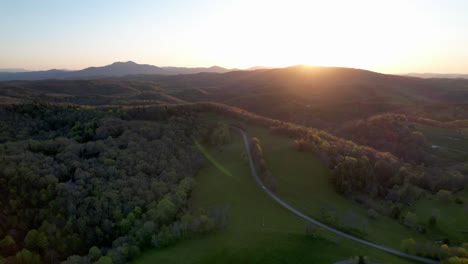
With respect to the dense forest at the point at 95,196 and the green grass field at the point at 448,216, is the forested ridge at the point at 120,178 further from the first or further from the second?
the green grass field at the point at 448,216

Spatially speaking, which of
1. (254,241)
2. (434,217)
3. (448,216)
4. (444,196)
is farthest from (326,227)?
(444,196)

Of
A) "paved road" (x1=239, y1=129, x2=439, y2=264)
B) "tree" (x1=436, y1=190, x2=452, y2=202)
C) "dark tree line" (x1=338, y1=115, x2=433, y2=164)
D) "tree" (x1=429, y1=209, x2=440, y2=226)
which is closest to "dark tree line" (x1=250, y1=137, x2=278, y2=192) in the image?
"paved road" (x1=239, y1=129, x2=439, y2=264)

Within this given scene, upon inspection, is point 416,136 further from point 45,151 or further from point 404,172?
point 45,151

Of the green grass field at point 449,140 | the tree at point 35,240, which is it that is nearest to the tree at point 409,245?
the tree at point 35,240

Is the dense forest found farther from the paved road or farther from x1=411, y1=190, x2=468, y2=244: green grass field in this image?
x1=411, y1=190, x2=468, y2=244: green grass field

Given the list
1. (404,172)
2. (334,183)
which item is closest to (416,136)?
(404,172)
